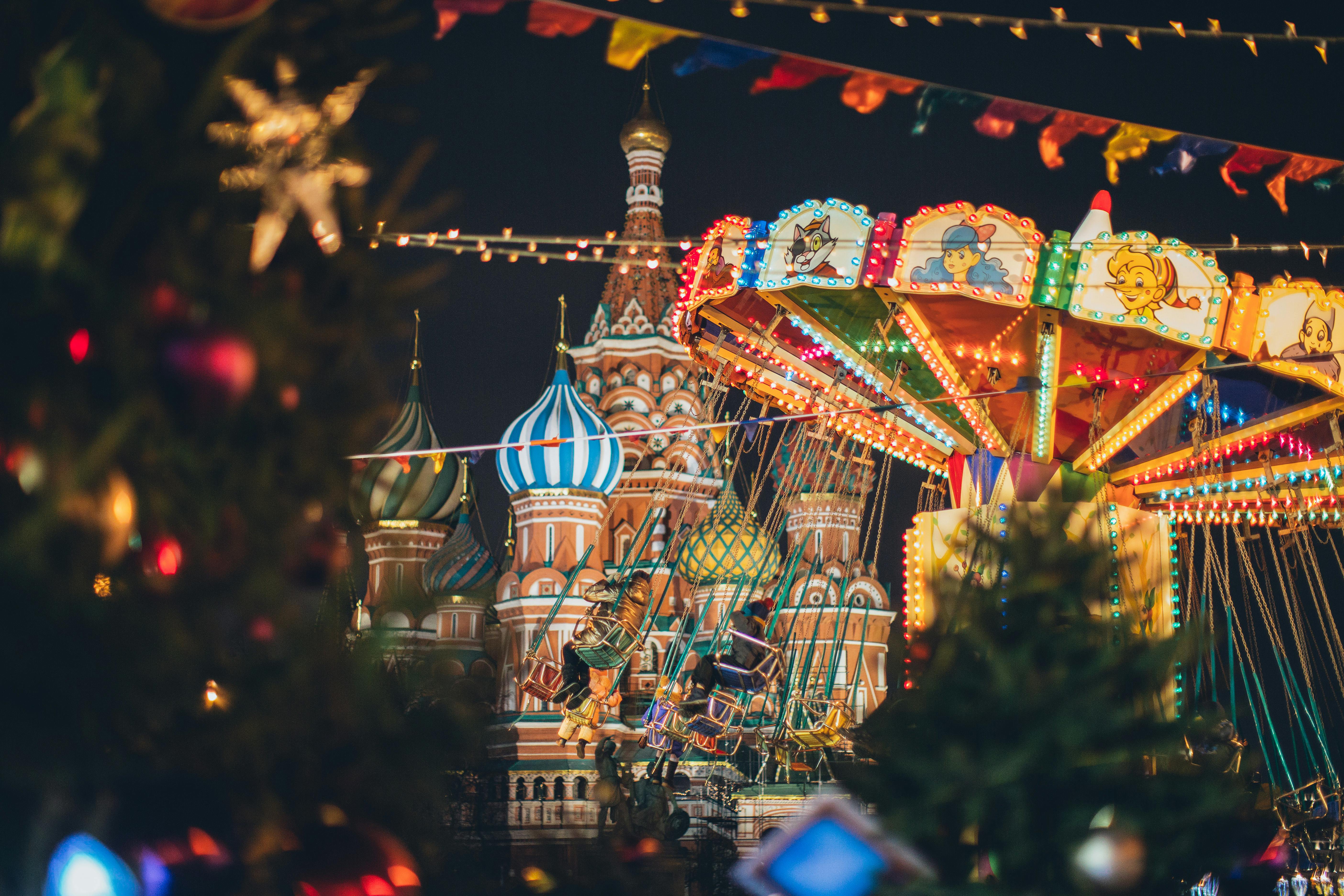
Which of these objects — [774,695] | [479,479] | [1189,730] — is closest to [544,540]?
[479,479]

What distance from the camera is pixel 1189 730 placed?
13.2 feet

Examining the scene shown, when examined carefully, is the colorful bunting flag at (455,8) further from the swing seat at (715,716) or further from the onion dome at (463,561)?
the onion dome at (463,561)

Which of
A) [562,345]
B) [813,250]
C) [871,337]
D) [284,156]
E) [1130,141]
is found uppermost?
[562,345]

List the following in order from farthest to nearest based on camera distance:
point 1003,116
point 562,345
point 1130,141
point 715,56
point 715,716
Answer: point 562,345 → point 715,716 → point 1130,141 → point 1003,116 → point 715,56

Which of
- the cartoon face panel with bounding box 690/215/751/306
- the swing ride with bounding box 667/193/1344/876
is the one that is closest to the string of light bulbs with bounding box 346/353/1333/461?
the swing ride with bounding box 667/193/1344/876

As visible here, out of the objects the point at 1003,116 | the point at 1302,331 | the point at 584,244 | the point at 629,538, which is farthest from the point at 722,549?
the point at 1003,116

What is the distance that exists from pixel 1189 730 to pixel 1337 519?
9.85m

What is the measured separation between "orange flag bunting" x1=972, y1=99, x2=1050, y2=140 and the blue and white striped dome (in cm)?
1667

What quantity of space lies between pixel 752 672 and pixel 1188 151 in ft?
17.1

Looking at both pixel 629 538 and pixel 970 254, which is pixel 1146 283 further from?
pixel 629 538

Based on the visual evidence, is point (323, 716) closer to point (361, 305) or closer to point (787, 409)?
point (361, 305)

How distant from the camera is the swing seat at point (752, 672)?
34.8 ft

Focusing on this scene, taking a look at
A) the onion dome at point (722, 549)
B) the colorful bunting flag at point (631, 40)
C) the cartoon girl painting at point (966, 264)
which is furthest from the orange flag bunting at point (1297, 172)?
the onion dome at point (722, 549)

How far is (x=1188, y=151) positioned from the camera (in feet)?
24.0
